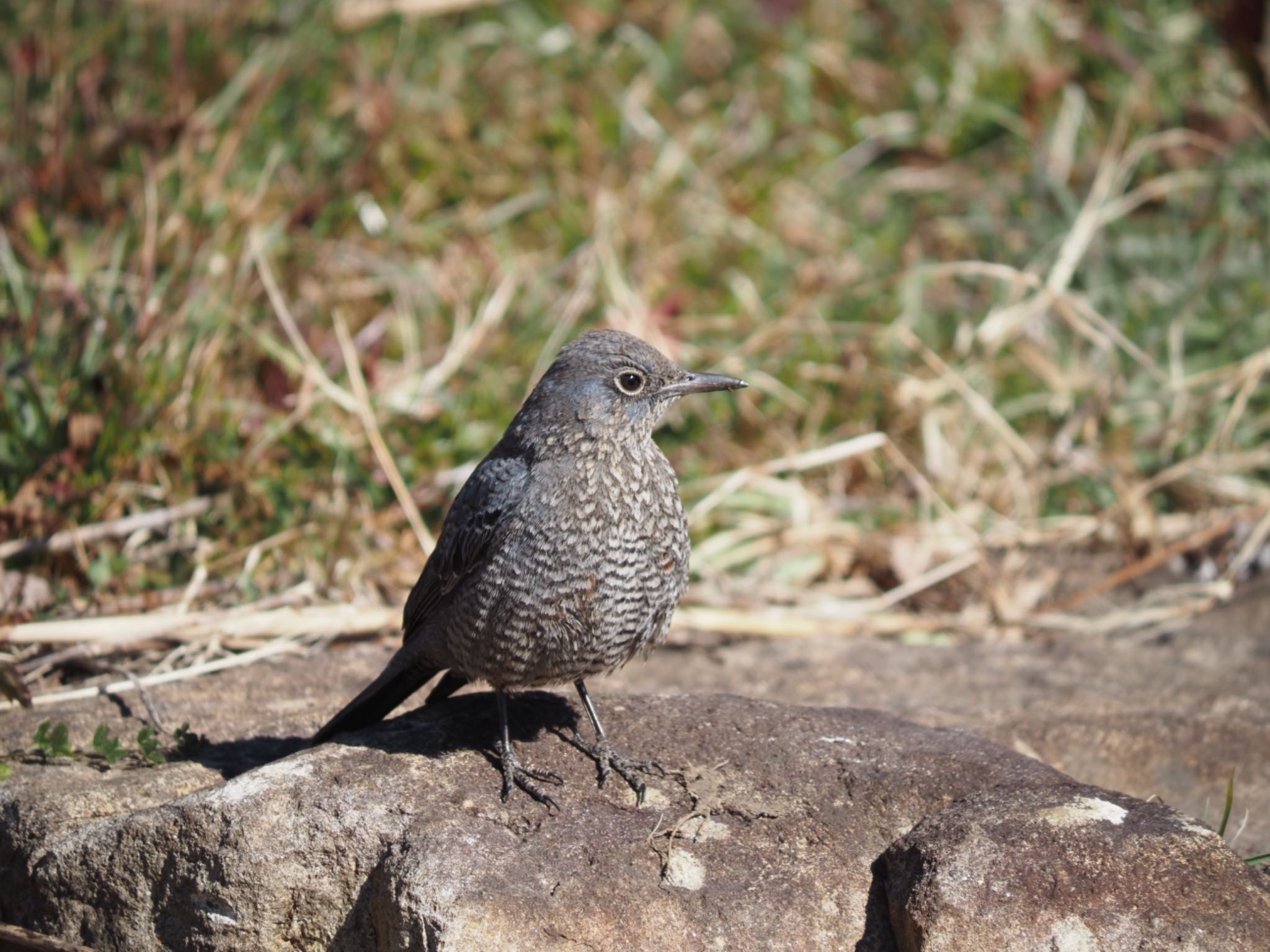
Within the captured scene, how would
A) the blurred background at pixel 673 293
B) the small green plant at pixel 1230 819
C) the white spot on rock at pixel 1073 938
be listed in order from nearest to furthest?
the white spot on rock at pixel 1073 938
the small green plant at pixel 1230 819
the blurred background at pixel 673 293

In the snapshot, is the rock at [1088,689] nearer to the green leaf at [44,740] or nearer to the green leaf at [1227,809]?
the green leaf at [1227,809]

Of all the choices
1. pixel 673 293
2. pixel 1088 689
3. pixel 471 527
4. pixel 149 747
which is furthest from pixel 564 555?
pixel 673 293

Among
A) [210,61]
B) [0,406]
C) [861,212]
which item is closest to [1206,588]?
[861,212]

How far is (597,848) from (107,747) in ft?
4.66

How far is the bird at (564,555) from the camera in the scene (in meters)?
3.34

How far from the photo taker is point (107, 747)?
11.6ft

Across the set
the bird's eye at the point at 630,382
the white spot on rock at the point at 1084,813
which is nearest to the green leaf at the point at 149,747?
the bird's eye at the point at 630,382

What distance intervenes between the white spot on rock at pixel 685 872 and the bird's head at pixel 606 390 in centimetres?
112

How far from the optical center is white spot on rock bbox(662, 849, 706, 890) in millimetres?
2934

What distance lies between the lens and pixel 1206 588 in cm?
548

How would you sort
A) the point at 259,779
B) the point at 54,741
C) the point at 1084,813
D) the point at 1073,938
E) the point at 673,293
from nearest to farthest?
1. the point at 1073,938
2. the point at 1084,813
3. the point at 259,779
4. the point at 54,741
5. the point at 673,293

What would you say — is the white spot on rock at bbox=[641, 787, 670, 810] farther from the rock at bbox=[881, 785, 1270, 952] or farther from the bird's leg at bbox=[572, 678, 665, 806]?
the rock at bbox=[881, 785, 1270, 952]

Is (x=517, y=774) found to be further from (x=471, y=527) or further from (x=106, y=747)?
(x=106, y=747)

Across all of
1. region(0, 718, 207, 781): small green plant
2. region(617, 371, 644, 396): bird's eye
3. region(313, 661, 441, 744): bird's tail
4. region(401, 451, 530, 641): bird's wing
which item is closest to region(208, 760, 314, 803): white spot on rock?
region(313, 661, 441, 744): bird's tail
